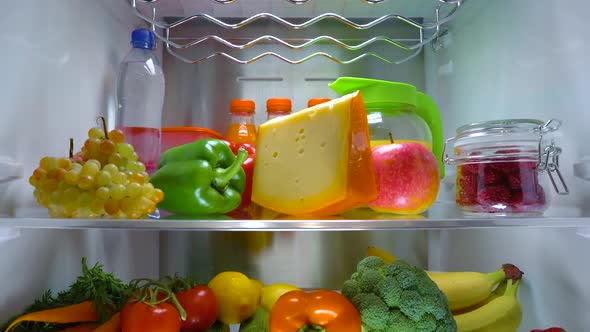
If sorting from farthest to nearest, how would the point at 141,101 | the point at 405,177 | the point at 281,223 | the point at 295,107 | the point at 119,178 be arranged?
the point at 295,107 < the point at 141,101 < the point at 405,177 < the point at 119,178 < the point at 281,223

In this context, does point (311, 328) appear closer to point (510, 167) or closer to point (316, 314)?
point (316, 314)

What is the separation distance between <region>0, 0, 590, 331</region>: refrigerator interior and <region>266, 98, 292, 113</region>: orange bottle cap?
4.6 inches

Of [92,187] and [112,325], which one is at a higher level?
[92,187]

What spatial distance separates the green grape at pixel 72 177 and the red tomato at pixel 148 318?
236mm

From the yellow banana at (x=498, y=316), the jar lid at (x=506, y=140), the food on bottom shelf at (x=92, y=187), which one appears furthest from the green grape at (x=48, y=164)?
the yellow banana at (x=498, y=316)

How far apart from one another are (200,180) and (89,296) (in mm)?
304

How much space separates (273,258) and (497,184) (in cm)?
69

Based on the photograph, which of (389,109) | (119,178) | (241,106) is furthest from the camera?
(241,106)

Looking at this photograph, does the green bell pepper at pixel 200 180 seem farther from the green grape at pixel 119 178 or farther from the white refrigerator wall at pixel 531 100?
the white refrigerator wall at pixel 531 100

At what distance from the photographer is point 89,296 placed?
866 millimetres

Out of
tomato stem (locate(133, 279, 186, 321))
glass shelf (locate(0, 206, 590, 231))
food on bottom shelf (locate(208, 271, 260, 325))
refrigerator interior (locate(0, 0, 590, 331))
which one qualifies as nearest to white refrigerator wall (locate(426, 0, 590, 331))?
refrigerator interior (locate(0, 0, 590, 331))

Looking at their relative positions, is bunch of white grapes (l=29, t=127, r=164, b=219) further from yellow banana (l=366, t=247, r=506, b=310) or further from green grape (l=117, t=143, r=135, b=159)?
yellow banana (l=366, t=247, r=506, b=310)

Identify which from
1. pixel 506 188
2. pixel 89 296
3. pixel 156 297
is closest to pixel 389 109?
pixel 506 188

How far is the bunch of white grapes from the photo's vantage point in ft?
2.46
